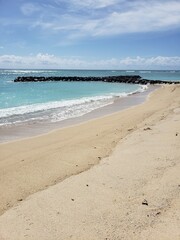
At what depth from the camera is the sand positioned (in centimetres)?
371

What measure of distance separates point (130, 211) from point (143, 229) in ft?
1.53

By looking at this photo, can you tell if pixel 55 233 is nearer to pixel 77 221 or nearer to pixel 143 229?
pixel 77 221

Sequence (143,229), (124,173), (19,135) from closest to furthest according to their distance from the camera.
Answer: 1. (143,229)
2. (124,173)
3. (19,135)

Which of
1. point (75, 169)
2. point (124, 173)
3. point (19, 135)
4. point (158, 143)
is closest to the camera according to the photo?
point (124, 173)

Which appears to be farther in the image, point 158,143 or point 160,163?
point 158,143

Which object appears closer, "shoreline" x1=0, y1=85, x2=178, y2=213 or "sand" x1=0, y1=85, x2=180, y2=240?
"sand" x1=0, y1=85, x2=180, y2=240

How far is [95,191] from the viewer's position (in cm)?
479

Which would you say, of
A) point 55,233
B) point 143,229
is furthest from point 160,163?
point 55,233

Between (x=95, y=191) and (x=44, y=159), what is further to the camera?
(x=44, y=159)

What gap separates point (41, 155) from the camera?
7.66m

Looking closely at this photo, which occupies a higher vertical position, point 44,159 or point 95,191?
point 95,191

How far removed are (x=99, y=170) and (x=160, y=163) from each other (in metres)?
1.11

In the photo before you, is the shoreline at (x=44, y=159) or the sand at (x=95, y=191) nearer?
the sand at (x=95, y=191)

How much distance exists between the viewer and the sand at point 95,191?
12.2 feet
